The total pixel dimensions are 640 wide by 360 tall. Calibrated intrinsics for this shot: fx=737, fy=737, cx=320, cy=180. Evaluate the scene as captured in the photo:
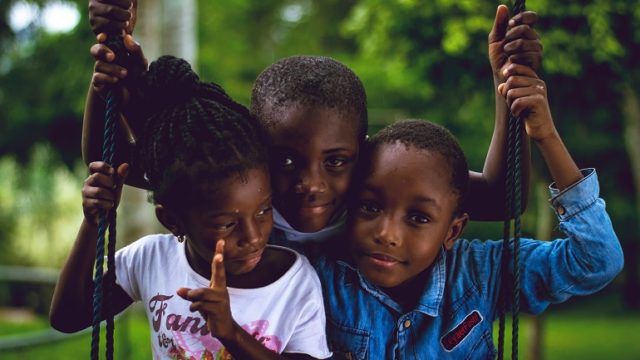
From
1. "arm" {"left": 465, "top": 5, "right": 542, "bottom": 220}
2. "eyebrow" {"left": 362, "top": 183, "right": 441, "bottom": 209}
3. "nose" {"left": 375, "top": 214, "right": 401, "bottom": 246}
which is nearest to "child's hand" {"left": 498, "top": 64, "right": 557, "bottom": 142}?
"arm" {"left": 465, "top": 5, "right": 542, "bottom": 220}

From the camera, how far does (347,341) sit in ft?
7.14

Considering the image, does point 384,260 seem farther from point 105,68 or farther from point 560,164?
point 105,68

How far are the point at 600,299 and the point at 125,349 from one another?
10517mm

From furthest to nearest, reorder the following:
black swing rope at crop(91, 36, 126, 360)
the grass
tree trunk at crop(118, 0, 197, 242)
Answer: the grass
tree trunk at crop(118, 0, 197, 242)
black swing rope at crop(91, 36, 126, 360)

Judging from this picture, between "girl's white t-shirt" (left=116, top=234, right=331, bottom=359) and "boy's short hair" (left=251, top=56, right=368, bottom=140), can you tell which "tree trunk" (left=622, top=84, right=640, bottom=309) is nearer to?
"boy's short hair" (left=251, top=56, right=368, bottom=140)

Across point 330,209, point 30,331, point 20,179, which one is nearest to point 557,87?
point 330,209

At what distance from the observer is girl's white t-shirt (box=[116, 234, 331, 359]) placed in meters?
1.98

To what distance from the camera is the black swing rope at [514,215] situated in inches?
79.3

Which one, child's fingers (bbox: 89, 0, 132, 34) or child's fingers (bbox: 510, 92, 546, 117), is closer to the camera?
child's fingers (bbox: 89, 0, 132, 34)

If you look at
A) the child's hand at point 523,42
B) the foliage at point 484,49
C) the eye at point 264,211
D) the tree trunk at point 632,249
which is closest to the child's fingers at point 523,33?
the child's hand at point 523,42

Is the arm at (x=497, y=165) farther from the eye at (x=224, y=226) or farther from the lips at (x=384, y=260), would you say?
the eye at (x=224, y=226)

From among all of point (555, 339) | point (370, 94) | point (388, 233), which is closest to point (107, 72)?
point (388, 233)

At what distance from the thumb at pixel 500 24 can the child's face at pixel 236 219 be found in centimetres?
87

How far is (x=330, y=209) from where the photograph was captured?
7.14 feet
